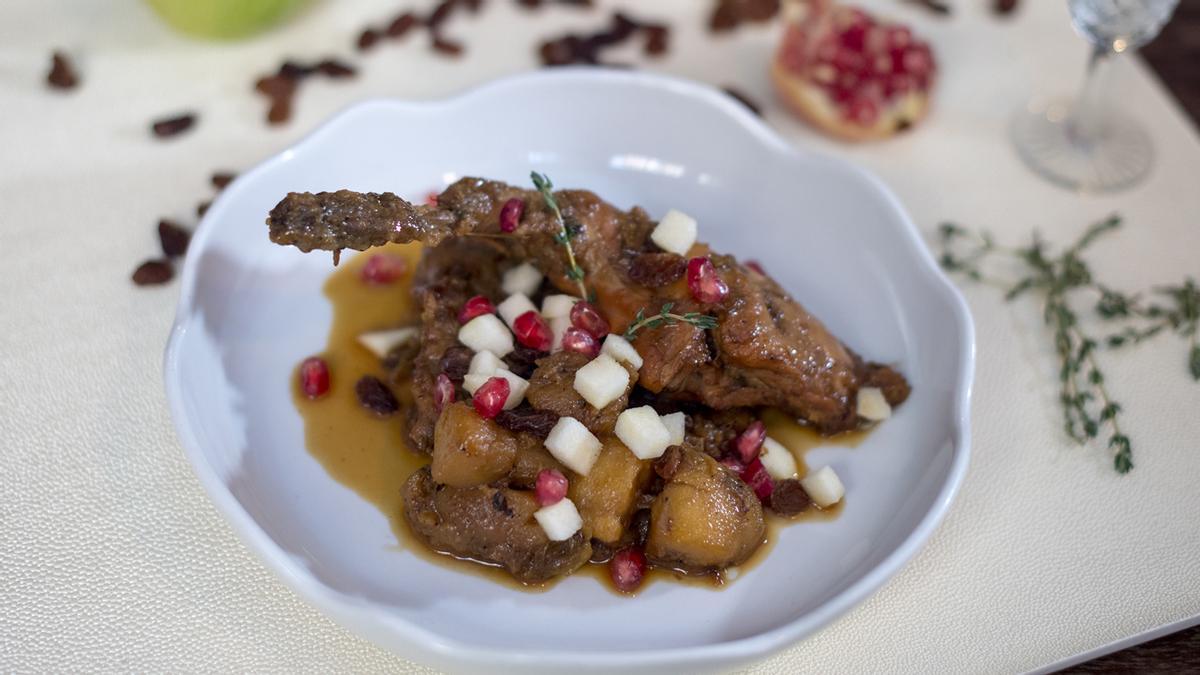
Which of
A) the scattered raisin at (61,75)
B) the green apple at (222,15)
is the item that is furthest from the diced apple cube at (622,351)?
the scattered raisin at (61,75)

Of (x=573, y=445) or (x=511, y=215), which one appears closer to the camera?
(x=573, y=445)

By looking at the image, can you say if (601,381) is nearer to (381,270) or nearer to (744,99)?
(381,270)

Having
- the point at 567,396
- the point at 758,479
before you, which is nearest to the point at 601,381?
the point at 567,396

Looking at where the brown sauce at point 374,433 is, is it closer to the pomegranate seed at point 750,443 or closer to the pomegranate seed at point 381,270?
the pomegranate seed at point 381,270

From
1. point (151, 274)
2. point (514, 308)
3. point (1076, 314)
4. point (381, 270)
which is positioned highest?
point (514, 308)

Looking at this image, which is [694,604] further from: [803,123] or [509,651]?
[803,123]

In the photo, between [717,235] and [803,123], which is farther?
[803,123]

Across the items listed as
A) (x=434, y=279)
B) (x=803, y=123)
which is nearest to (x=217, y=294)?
(x=434, y=279)
